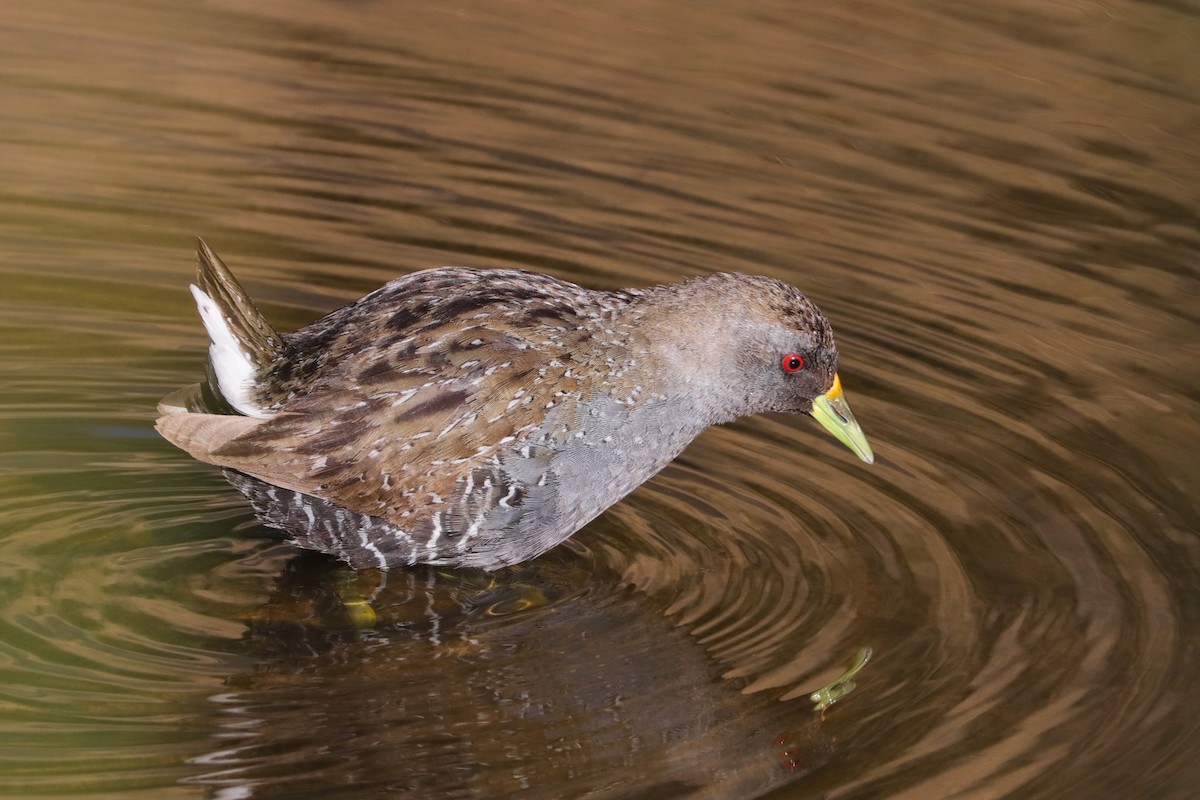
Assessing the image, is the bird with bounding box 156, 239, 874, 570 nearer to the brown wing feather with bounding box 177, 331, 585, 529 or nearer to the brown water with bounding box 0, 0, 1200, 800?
the brown wing feather with bounding box 177, 331, 585, 529

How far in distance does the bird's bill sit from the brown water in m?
0.31

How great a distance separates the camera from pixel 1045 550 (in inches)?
219

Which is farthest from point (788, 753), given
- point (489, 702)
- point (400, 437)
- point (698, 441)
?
point (698, 441)

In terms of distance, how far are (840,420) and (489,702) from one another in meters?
1.58

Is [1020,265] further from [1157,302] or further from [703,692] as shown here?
[703,692]

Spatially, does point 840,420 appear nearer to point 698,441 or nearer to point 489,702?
point 698,441

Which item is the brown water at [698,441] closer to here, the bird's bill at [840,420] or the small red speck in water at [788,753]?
the small red speck in water at [788,753]

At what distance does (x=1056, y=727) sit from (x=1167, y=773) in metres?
0.31

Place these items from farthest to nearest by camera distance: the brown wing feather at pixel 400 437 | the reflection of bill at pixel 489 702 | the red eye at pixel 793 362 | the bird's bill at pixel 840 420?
the bird's bill at pixel 840 420 < the red eye at pixel 793 362 < the brown wing feather at pixel 400 437 < the reflection of bill at pixel 489 702

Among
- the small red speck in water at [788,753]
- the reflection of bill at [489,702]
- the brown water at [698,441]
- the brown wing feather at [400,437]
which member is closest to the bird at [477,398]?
the brown wing feather at [400,437]

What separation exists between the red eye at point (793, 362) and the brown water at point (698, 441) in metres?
0.64

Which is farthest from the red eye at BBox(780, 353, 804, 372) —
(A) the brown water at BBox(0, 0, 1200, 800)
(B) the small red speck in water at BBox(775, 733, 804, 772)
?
(B) the small red speck in water at BBox(775, 733, 804, 772)

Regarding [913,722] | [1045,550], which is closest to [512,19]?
[1045,550]

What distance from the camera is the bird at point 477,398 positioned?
514cm
